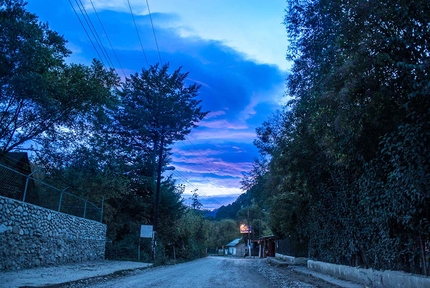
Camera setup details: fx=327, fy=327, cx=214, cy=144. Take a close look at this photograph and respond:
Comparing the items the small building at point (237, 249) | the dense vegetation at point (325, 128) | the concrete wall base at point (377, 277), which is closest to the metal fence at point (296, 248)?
the dense vegetation at point (325, 128)

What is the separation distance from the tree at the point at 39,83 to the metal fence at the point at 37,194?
3.41 metres

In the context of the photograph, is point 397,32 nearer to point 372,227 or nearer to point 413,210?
point 413,210

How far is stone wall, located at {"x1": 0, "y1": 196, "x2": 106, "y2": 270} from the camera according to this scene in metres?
11.1

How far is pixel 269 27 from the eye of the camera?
517 inches

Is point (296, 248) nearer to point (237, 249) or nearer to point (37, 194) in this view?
point (37, 194)

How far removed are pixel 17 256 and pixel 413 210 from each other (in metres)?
12.2

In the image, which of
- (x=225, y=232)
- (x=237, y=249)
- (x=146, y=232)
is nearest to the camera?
(x=146, y=232)

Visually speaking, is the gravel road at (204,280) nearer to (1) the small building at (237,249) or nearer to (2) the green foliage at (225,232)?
(1) the small building at (237,249)

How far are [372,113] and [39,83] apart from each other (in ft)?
44.4

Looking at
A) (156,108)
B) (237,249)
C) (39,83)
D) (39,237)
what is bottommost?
(237,249)

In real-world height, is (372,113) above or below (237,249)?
above

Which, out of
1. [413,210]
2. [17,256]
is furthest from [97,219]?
[413,210]

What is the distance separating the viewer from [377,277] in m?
8.13

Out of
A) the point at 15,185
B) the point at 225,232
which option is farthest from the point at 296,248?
the point at 225,232
